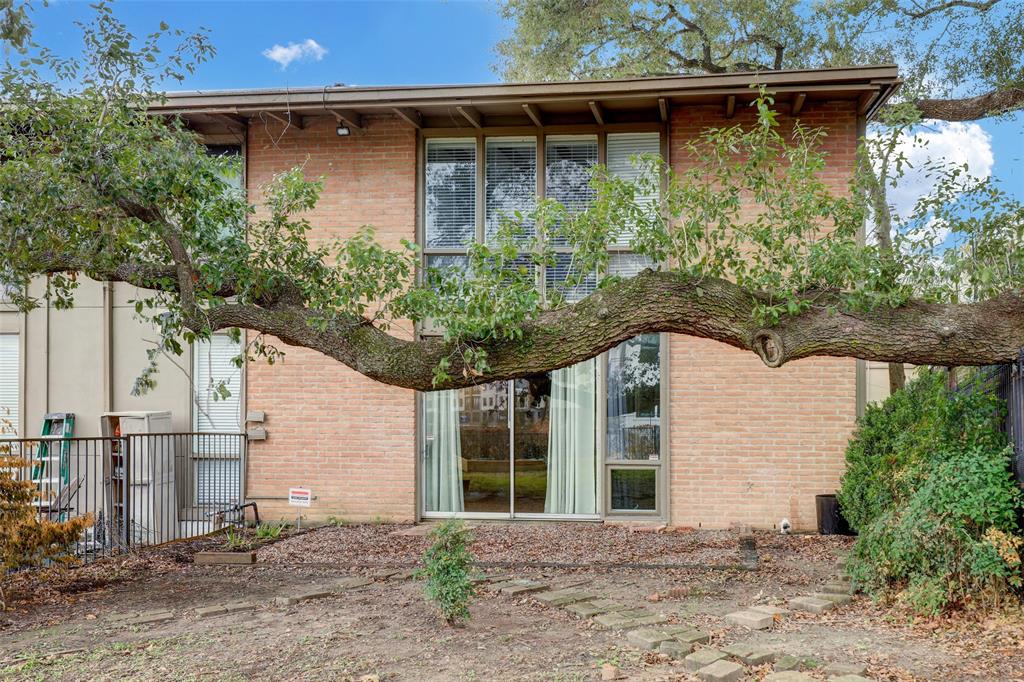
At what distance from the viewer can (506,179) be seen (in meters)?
9.69

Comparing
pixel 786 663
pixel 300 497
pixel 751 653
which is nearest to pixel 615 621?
pixel 751 653

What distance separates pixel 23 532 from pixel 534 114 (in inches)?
252

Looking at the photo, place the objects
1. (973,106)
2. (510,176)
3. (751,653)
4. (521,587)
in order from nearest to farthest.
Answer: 1. (751,653)
2. (521,587)
3. (510,176)
4. (973,106)

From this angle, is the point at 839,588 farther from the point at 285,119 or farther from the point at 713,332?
the point at 285,119

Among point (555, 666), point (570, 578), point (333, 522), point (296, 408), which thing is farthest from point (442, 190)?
point (555, 666)

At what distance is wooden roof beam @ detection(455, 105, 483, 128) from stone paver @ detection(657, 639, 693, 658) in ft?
20.7

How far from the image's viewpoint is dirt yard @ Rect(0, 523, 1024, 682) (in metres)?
4.62

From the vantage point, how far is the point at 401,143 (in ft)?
31.8

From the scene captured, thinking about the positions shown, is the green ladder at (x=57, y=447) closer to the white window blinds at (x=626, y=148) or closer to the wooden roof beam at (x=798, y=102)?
the white window blinds at (x=626, y=148)

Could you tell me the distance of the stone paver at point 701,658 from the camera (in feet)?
14.8

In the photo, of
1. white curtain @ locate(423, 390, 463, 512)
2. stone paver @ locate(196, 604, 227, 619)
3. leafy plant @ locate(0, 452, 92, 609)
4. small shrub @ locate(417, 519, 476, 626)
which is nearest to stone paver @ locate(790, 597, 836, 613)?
Answer: small shrub @ locate(417, 519, 476, 626)

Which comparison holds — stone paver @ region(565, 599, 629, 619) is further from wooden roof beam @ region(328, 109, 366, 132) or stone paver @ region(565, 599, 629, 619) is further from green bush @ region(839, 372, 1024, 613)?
wooden roof beam @ region(328, 109, 366, 132)

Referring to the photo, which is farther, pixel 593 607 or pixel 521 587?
Answer: pixel 521 587

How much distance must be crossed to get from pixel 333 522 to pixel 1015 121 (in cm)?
1086
